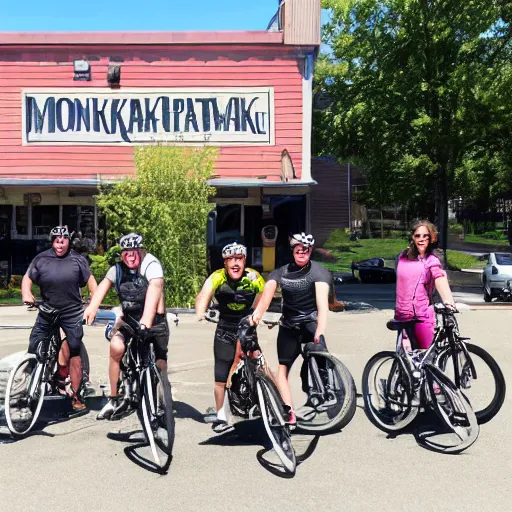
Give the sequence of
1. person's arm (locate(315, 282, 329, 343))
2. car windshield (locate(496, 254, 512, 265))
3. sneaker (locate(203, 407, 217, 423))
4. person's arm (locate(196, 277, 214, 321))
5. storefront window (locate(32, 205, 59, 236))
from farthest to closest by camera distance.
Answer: car windshield (locate(496, 254, 512, 265)) → storefront window (locate(32, 205, 59, 236)) → sneaker (locate(203, 407, 217, 423)) → person's arm (locate(315, 282, 329, 343)) → person's arm (locate(196, 277, 214, 321))

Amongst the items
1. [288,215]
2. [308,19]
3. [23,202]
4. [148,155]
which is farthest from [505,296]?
[23,202]

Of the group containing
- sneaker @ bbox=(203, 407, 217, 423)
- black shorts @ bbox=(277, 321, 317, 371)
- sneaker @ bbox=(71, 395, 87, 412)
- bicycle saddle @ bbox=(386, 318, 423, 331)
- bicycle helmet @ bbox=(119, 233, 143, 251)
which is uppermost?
bicycle helmet @ bbox=(119, 233, 143, 251)

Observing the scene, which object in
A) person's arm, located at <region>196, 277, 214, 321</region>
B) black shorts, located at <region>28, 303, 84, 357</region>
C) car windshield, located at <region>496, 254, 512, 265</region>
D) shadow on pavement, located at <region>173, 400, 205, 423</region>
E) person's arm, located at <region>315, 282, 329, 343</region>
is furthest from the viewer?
car windshield, located at <region>496, 254, 512, 265</region>

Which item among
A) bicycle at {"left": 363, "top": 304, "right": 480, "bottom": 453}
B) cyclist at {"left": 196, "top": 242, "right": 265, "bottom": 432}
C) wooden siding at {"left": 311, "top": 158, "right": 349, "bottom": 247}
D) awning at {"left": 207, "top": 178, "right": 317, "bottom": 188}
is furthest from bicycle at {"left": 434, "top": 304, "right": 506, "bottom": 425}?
wooden siding at {"left": 311, "top": 158, "right": 349, "bottom": 247}

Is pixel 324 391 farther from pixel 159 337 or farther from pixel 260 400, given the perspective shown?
pixel 159 337

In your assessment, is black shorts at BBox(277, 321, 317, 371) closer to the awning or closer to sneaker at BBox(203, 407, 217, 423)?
sneaker at BBox(203, 407, 217, 423)

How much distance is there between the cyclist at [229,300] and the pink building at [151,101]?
12.2 metres

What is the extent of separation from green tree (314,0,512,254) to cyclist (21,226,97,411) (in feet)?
70.4

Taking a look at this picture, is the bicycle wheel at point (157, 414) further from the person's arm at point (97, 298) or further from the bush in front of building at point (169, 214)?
the bush in front of building at point (169, 214)

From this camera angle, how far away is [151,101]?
60.1ft

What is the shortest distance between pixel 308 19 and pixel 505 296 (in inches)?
342

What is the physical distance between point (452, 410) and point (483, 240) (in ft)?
150

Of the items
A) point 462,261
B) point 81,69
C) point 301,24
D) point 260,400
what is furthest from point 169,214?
point 462,261

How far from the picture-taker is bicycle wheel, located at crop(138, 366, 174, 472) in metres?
5.27
